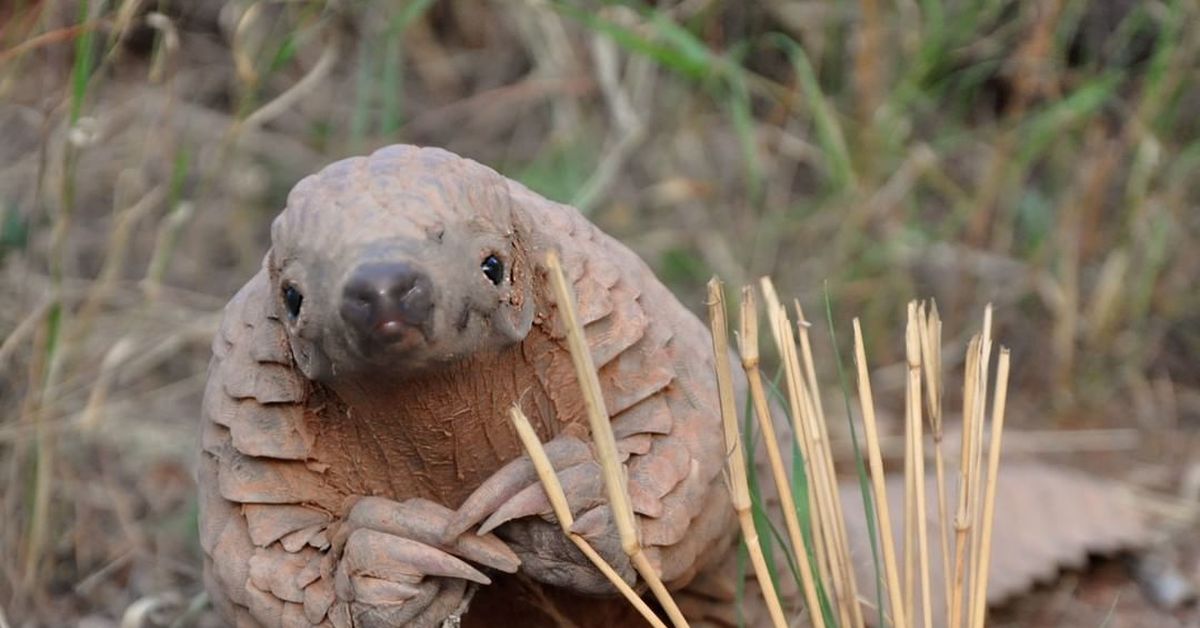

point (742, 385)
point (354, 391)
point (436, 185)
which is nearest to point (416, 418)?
point (354, 391)

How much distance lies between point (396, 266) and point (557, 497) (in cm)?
31

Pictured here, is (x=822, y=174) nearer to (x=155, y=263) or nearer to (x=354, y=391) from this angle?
(x=155, y=263)

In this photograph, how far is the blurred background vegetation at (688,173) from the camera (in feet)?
9.44

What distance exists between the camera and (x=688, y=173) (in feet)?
12.4

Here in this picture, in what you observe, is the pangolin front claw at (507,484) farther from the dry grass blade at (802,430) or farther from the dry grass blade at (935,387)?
the dry grass blade at (935,387)

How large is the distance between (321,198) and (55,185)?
1765 mm

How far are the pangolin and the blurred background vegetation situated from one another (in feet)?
3.19

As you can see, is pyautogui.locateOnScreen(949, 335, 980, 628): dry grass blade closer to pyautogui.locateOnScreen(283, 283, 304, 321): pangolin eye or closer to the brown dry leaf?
the brown dry leaf

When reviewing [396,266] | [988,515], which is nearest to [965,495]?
[988,515]

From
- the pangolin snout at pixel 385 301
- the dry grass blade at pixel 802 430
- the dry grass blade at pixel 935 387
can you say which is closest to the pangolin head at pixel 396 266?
the pangolin snout at pixel 385 301

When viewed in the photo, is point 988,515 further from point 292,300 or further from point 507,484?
point 292,300

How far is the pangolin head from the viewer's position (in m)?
1.41

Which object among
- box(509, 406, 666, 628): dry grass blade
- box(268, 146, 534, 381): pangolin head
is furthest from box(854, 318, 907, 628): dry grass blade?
box(268, 146, 534, 381): pangolin head

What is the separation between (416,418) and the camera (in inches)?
65.3
